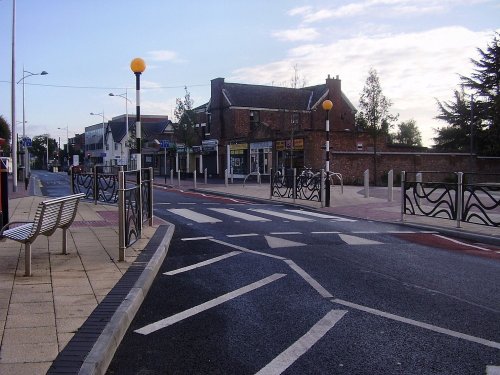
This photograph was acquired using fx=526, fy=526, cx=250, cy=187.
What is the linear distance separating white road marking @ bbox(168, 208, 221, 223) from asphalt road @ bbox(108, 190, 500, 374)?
3.50 m

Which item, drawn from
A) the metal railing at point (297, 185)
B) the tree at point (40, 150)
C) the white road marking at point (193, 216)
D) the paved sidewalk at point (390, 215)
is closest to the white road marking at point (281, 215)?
the paved sidewalk at point (390, 215)

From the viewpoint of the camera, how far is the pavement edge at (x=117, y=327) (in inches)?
151

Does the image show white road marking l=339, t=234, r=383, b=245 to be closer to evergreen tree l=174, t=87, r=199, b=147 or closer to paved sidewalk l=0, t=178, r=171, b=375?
paved sidewalk l=0, t=178, r=171, b=375

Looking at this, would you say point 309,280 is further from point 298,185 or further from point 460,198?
point 298,185

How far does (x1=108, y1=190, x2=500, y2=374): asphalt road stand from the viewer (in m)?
4.23

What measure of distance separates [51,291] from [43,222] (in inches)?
45.3

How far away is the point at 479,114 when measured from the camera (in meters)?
50.2

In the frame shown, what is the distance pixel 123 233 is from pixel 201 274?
134 centimetres

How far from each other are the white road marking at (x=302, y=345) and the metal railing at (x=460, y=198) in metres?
7.32

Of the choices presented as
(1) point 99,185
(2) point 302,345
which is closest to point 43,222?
(2) point 302,345

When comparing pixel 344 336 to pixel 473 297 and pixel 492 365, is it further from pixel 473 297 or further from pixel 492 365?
pixel 473 297

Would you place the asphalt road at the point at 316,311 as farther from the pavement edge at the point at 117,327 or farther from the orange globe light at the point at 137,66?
the orange globe light at the point at 137,66

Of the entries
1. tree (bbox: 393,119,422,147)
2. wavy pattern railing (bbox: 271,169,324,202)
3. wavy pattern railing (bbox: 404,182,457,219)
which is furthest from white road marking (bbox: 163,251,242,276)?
tree (bbox: 393,119,422,147)

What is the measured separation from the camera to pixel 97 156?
109562 millimetres
